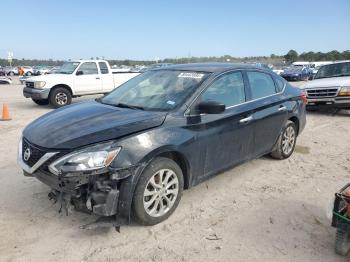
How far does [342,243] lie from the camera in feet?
10.5

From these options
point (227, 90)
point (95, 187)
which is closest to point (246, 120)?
point (227, 90)

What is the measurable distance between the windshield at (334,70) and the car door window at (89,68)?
8286mm

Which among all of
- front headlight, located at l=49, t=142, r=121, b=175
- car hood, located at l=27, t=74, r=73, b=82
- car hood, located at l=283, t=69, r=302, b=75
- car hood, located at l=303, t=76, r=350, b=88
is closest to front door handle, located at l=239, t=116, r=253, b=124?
front headlight, located at l=49, t=142, r=121, b=175

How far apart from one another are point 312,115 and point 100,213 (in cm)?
931

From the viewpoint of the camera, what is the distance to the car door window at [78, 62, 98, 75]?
13.6m

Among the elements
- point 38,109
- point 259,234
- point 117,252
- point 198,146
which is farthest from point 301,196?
point 38,109

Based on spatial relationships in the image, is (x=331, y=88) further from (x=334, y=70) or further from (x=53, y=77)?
(x=53, y=77)

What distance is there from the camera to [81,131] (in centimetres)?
349

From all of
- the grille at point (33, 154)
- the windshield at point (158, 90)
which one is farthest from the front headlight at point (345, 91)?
the grille at point (33, 154)

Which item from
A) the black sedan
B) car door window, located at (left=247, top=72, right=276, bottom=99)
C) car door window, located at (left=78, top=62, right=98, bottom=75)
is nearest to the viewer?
the black sedan

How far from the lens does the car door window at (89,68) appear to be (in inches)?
535

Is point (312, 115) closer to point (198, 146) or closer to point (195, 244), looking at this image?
point (198, 146)

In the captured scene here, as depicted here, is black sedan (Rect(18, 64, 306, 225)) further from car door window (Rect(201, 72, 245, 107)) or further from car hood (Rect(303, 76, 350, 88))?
car hood (Rect(303, 76, 350, 88))

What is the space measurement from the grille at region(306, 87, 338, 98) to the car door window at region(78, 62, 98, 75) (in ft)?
26.3
